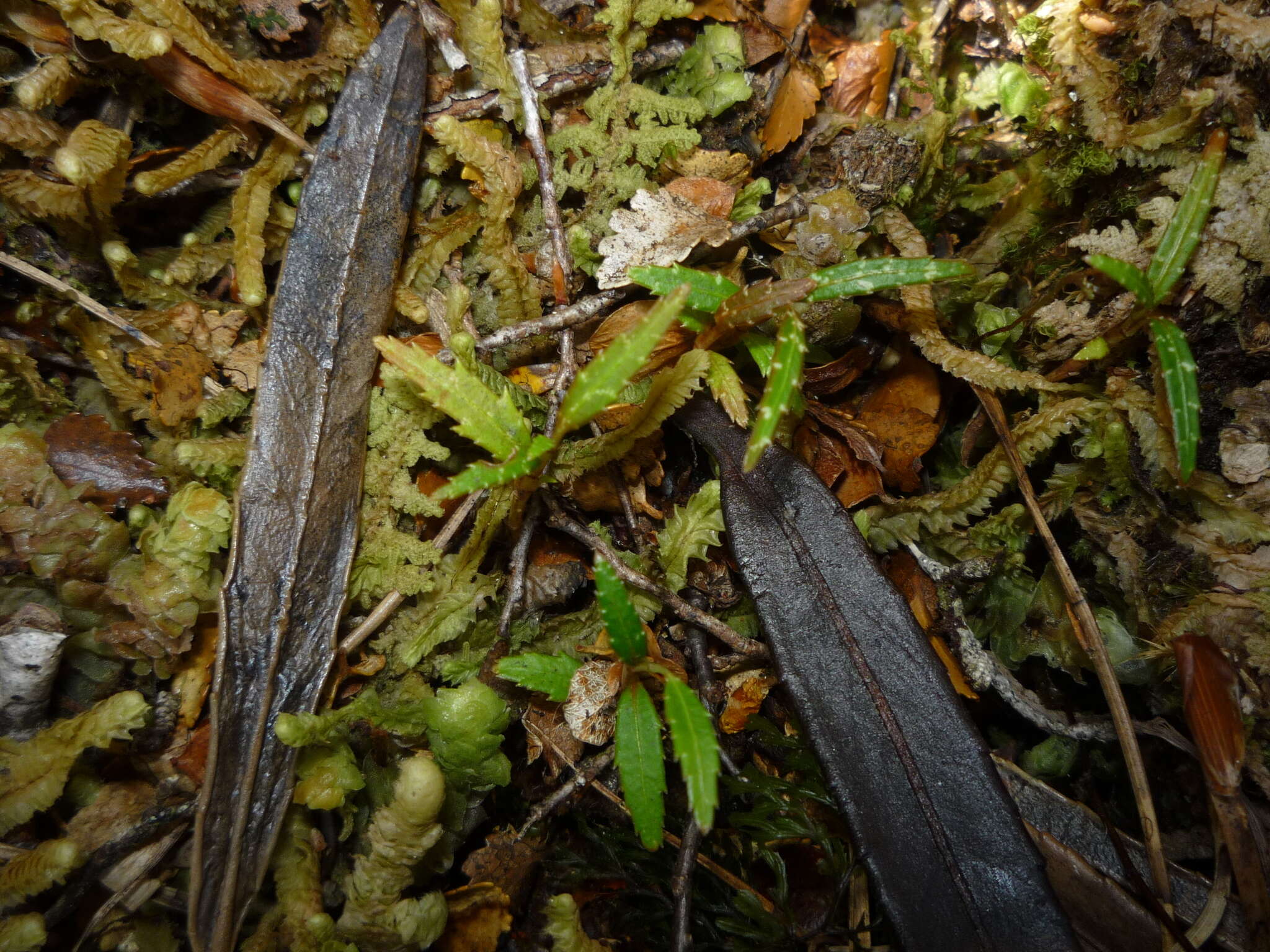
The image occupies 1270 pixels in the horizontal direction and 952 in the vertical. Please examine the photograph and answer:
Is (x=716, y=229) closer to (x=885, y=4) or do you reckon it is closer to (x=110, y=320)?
(x=885, y=4)

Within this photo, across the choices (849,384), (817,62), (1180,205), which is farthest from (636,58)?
(1180,205)

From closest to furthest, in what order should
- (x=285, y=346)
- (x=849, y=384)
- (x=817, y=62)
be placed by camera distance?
(x=285, y=346) → (x=849, y=384) → (x=817, y=62)

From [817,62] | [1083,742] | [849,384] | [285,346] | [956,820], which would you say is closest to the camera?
[956,820]

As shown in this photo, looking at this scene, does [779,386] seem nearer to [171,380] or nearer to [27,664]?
[171,380]

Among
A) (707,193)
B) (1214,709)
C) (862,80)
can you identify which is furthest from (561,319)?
(1214,709)

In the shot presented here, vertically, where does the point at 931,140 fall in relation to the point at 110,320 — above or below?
above

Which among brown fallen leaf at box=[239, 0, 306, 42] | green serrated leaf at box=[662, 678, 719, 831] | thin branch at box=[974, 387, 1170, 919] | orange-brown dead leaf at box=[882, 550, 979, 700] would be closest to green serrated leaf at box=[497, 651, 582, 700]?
green serrated leaf at box=[662, 678, 719, 831]

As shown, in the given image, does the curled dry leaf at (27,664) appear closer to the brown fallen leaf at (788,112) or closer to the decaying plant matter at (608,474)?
the decaying plant matter at (608,474)
